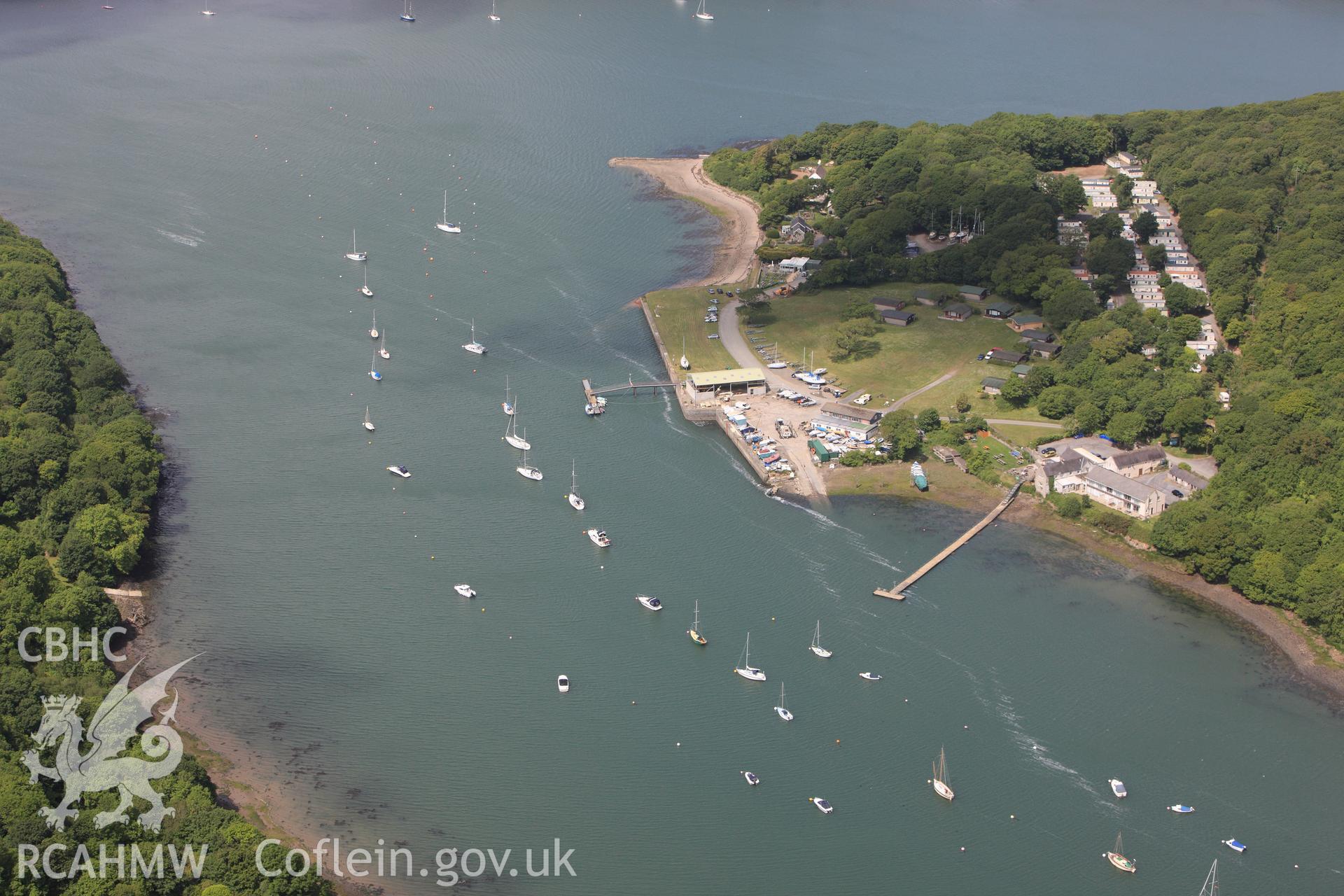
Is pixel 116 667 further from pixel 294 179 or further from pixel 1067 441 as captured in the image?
pixel 294 179

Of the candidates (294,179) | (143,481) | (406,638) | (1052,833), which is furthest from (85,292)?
Answer: (1052,833)

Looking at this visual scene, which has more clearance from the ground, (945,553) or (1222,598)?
(1222,598)

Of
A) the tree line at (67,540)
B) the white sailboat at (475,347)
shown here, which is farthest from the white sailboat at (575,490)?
the tree line at (67,540)

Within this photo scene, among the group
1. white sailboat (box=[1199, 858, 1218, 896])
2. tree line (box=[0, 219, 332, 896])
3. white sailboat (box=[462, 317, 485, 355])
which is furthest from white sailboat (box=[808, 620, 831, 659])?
white sailboat (box=[462, 317, 485, 355])

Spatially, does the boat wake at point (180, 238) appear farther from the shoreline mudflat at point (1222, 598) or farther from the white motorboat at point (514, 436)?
the white motorboat at point (514, 436)

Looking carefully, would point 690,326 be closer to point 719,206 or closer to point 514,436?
point 514,436

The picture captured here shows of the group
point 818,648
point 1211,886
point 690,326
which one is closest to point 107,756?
point 818,648
